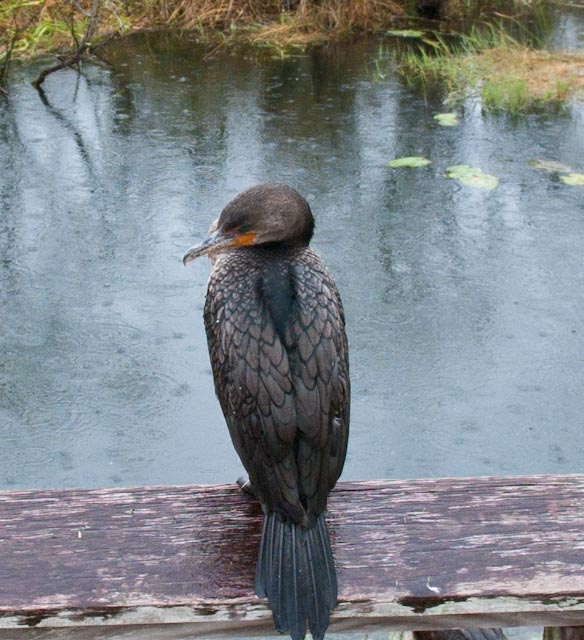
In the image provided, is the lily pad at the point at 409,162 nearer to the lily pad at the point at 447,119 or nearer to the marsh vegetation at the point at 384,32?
the lily pad at the point at 447,119

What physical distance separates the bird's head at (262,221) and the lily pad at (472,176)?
9.75 ft

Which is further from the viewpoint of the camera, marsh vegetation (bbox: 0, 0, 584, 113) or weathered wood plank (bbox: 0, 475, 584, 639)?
marsh vegetation (bbox: 0, 0, 584, 113)

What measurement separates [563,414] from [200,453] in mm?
1259

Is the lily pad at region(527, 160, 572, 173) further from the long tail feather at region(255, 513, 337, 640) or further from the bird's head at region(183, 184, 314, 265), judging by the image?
the long tail feather at region(255, 513, 337, 640)

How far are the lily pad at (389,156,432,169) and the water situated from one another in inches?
2.5

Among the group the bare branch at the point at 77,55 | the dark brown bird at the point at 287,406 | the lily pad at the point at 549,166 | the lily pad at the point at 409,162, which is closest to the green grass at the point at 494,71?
the lily pad at the point at 549,166

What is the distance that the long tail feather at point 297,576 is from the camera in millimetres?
1432

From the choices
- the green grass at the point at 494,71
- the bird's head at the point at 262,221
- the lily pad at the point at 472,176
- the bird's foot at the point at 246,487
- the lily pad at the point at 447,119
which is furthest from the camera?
the green grass at the point at 494,71

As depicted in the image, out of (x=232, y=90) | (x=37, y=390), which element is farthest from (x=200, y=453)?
(x=232, y=90)

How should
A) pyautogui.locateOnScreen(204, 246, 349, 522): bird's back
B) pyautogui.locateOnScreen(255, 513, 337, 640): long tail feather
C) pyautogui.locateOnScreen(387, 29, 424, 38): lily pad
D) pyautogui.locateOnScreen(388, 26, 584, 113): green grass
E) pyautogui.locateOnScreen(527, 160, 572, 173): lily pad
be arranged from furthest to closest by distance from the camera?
1. pyautogui.locateOnScreen(387, 29, 424, 38): lily pad
2. pyautogui.locateOnScreen(388, 26, 584, 113): green grass
3. pyautogui.locateOnScreen(527, 160, 572, 173): lily pad
4. pyautogui.locateOnScreen(204, 246, 349, 522): bird's back
5. pyautogui.locateOnScreen(255, 513, 337, 640): long tail feather

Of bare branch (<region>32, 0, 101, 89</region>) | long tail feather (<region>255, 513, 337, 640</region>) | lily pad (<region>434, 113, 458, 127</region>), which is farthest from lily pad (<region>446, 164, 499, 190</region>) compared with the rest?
long tail feather (<region>255, 513, 337, 640</region>)

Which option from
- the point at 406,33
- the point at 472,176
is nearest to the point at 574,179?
the point at 472,176

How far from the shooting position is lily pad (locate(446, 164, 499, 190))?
16.1 feet

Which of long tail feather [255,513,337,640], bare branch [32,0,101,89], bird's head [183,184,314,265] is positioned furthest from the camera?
bare branch [32,0,101,89]
